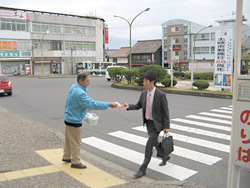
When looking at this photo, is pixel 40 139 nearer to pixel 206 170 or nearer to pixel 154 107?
pixel 154 107

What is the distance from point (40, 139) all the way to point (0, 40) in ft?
153

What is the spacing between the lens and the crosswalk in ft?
16.4

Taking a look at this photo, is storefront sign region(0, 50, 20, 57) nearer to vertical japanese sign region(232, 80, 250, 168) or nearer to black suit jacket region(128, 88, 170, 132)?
black suit jacket region(128, 88, 170, 132)

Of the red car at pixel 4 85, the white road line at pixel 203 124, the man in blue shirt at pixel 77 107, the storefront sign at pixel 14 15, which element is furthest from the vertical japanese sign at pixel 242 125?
the storefront sign at pixel 14 15

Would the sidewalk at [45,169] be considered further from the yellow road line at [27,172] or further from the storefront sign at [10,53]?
the storefront sign at [10,53]

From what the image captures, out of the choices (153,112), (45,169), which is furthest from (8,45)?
(153,112)

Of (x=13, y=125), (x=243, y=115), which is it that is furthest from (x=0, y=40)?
(x=243, y=115)

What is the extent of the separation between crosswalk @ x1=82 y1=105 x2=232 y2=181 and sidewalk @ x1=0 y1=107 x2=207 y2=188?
0.59 metres

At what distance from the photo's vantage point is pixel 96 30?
205ft

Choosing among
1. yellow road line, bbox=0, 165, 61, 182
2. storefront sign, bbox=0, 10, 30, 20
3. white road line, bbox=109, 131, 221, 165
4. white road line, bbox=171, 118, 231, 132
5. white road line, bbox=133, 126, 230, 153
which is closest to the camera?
yellow road line, bbox=0, 165, 61, 182

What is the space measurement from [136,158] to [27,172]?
223cm

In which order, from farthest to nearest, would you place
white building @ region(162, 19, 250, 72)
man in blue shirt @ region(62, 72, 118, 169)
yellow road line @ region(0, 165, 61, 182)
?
white building @ region(162, 19, 250, 72), man in blue shirt @ region(62, 72, 118, 169), yellow road line @ region(0, 165, 61, 182)

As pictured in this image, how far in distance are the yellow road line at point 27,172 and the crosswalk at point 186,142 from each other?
1626mm

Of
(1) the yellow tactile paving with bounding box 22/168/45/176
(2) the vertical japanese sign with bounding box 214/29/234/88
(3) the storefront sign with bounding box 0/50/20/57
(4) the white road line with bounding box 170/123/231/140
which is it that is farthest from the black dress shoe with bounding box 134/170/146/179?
(3) the storefront sign with bounding box 0/50/20/57
